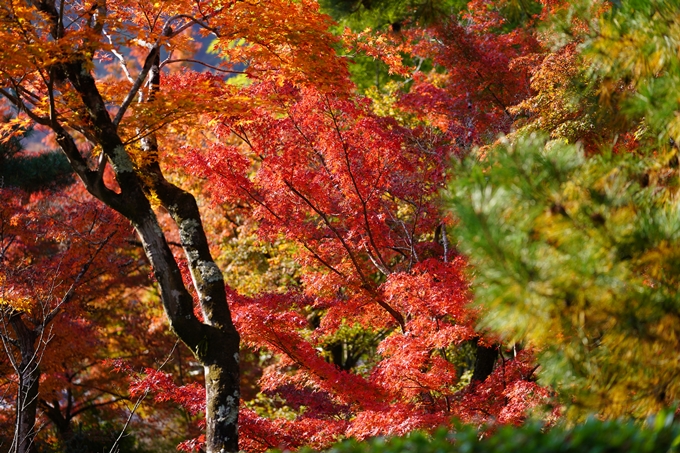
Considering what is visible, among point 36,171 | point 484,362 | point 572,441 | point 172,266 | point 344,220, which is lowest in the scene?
point 484,362

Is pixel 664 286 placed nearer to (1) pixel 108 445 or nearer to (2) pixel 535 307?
(2) pixel 535 307

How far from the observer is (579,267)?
2.36 metres

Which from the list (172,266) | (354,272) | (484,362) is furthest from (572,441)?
(484,362)

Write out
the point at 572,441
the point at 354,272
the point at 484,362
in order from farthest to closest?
the point at 484,362
the point at 354,272
the point at 572,441

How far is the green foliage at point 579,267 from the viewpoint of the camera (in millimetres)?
2350

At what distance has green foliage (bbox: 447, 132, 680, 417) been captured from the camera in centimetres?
235

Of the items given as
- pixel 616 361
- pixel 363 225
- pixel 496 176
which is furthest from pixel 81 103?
pixel 616 361

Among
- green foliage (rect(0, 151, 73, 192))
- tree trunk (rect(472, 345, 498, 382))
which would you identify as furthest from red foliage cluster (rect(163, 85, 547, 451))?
green foliage (rect(0, 151, 73, 192))

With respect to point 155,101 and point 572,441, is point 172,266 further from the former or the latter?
point 572,441

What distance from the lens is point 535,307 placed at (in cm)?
235

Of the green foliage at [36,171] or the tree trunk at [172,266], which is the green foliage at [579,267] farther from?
the green foliage at [36,171]

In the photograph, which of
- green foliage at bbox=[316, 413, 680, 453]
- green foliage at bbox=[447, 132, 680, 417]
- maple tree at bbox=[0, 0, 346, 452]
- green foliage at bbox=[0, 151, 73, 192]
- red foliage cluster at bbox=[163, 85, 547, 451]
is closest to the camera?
green foliage at bbox=[316, 413, 680, 453]

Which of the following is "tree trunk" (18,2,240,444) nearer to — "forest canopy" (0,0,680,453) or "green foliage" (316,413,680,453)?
"forest canopy" (0,0,680,453)

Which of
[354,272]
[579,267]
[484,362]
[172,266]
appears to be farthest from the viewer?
[484,362]
